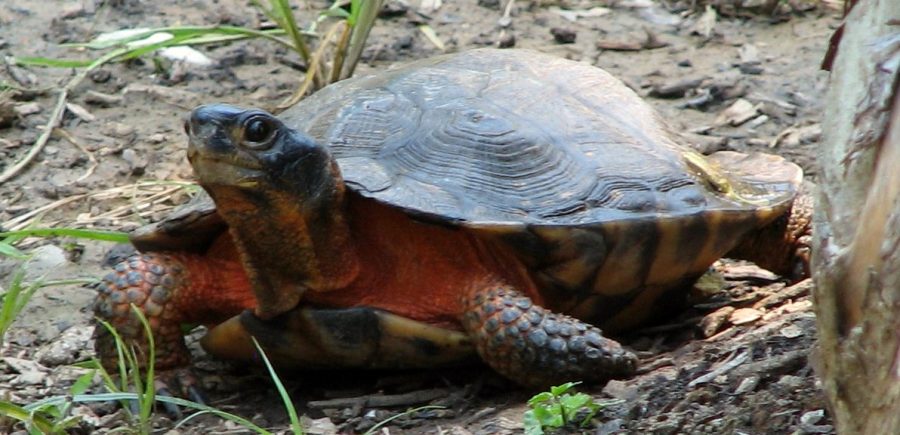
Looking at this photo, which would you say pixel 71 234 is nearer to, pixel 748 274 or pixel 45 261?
pixel 45 261

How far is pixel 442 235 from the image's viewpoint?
3514 mm

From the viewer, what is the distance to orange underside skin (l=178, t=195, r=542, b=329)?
3494mm

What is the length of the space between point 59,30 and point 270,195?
331 centimetres

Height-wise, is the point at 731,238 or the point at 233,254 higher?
the point at 731,238

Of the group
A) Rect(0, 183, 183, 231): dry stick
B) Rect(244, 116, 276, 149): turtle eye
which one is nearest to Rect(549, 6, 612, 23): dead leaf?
Rect(0, 183, 183, 231): dry stick

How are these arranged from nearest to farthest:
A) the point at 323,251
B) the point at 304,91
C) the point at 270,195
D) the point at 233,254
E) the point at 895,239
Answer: the point at 895,239, the point at 270,195, the point at 323,251, the point at 233,254, the point at 304,91

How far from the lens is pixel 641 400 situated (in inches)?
114

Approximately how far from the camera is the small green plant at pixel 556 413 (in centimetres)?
282

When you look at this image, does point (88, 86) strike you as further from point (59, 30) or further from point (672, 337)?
point (672, 337)

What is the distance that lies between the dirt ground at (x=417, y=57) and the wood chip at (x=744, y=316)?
0.03ft

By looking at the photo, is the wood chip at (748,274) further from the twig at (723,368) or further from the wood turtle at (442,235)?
the twig at (723,368)

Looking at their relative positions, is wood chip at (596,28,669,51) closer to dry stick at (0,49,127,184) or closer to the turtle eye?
dry stick at (0,49,127,184)

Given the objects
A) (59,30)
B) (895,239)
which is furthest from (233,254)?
(59,30)

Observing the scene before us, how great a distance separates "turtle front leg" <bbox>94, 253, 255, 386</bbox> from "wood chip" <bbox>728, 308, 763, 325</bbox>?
4.60 feet
